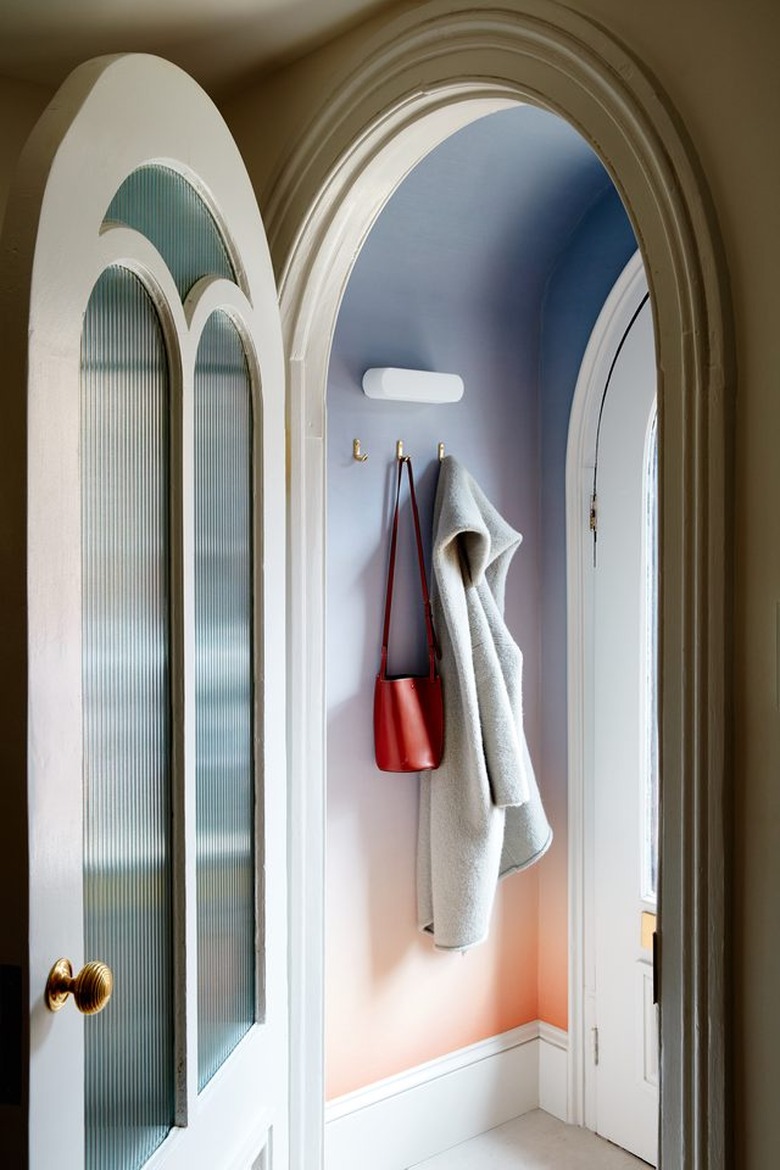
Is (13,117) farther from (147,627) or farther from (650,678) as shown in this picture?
(650,678)

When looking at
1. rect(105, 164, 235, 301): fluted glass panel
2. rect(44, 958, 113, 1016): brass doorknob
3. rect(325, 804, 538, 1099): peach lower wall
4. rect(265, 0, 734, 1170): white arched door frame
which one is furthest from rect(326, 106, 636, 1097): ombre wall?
rect(44, 958, 113, 1016): brass doorknob

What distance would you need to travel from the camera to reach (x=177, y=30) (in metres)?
1.68

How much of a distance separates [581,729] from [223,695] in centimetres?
128

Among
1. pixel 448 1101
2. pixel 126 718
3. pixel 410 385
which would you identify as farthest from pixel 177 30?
pixel 448 1101

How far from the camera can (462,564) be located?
2.42 m

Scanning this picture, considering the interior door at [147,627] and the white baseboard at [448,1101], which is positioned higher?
the interior door at [147,627]

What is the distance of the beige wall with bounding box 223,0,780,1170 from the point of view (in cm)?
110

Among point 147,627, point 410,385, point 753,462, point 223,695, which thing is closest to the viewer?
point 753,462

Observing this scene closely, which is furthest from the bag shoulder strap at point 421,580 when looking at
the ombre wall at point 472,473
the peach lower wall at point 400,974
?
the peach lower wall at point 400,974

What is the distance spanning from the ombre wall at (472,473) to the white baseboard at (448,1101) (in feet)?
0.12

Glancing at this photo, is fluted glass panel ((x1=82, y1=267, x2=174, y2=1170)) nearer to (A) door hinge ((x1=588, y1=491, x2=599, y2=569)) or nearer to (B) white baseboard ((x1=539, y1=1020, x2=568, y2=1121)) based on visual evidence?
(A) door hinge ((x1=588, y1=491, x2=599, y2=569))

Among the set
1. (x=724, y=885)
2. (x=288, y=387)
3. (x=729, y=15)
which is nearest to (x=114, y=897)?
(x=724, y=885)

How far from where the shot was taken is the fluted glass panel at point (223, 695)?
4.52 feet

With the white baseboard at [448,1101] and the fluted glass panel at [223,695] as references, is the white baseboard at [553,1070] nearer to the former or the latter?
the white baseboard at [448,1101]
